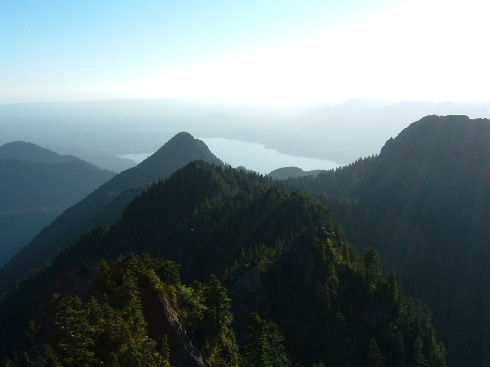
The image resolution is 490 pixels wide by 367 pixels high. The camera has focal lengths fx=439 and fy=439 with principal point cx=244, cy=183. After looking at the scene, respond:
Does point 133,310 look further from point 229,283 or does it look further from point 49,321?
point 229,283

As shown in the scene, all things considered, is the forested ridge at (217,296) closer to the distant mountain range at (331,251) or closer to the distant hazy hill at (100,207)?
the distant mountain range at (331,251)

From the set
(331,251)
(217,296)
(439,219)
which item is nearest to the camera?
(217,296)

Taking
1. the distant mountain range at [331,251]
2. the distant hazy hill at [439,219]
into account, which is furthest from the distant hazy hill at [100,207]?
the distant hazy hill at [439,219]

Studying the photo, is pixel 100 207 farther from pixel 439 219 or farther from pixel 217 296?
pixel 217 296

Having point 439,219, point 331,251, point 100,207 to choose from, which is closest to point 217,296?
point 331,251

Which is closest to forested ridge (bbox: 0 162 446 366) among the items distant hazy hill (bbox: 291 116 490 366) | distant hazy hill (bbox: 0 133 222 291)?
distant hazy hill (bbox: 291 116 490 366)

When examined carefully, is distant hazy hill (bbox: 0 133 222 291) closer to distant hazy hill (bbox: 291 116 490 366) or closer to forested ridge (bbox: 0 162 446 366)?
forested ridge (bbox: 0 162 446 366)

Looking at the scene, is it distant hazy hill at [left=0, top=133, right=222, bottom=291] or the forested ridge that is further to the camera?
distant hazy hill at [left=0, top=133, right=222, bottom=291]
